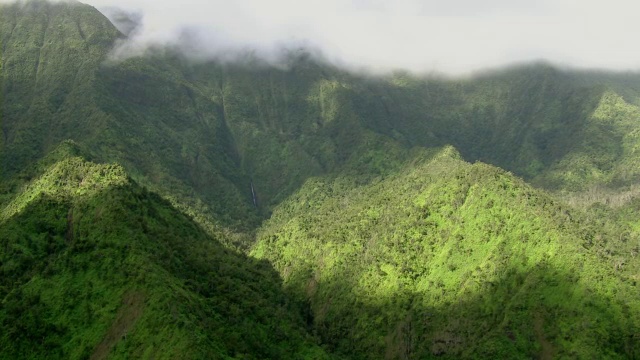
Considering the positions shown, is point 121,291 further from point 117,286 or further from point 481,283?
point 481,283

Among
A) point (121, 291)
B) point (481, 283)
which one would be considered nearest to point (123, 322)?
point (121, 291)

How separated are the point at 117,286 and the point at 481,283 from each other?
276ft

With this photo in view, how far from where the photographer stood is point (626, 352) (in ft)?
409

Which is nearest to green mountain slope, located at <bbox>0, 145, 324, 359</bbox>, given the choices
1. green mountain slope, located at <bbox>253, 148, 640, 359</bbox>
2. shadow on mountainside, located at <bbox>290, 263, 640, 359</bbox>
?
shadow on mountainside, located at <bbox>290, 263, 640, 359</bbox>

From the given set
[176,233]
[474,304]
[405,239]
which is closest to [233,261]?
[176,233]

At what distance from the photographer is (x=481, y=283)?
156 m

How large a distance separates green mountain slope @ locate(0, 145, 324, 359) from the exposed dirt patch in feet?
0.77

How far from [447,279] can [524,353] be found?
35.8 m

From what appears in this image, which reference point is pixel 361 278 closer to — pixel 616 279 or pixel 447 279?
pixel 447 279

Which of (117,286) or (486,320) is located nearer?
A: (117,286)

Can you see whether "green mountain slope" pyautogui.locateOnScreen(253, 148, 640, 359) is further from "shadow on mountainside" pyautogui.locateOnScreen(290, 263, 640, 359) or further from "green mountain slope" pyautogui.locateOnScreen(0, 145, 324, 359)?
"green mountain slope" pyautogui.locateOnScreen(0, 145, 324, 359)

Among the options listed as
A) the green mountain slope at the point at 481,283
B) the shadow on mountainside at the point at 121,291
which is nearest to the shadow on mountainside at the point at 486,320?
the green mountain slope at the point at 481,283

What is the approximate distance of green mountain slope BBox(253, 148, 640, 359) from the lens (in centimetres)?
13350

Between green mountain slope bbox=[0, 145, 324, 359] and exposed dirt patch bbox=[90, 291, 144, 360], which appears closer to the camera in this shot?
exposed dirt patch bbox=[90, 291, 144, 360]
